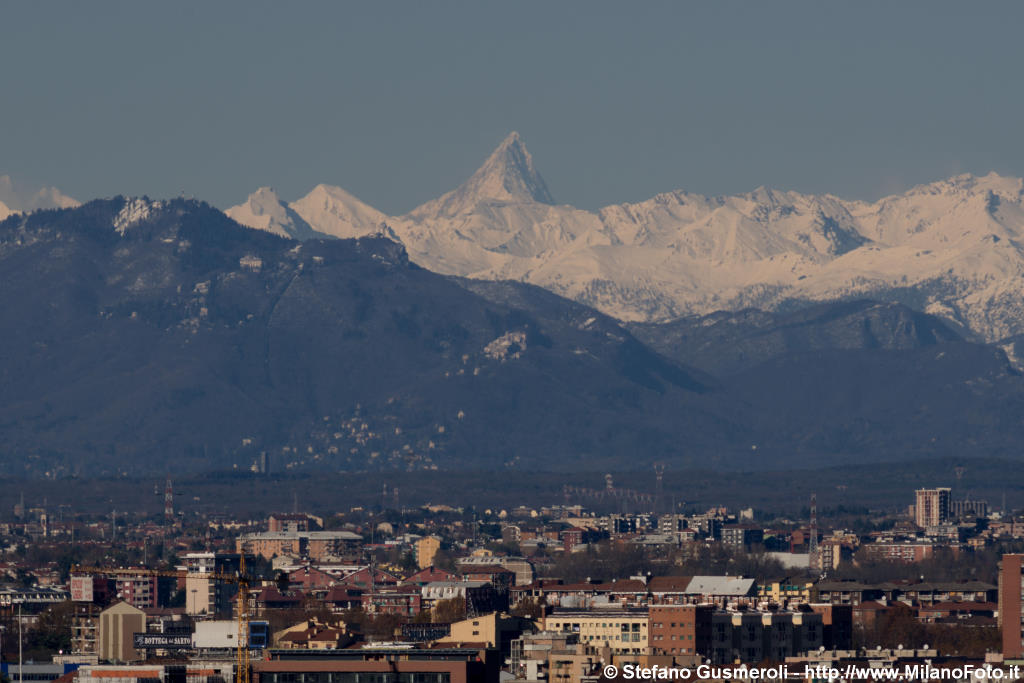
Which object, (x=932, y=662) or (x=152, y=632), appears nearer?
(x=932, y=662)

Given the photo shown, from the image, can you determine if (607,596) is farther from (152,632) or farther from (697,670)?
(697,670)

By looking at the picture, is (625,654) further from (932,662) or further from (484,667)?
(484,667)

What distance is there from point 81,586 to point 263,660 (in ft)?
321

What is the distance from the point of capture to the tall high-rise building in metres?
126

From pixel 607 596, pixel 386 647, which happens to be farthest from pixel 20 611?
pixel 386 647

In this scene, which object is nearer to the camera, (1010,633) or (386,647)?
(386,647)

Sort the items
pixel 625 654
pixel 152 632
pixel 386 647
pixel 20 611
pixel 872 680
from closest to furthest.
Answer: pixel 872 680 < pixel 386 647 < pixel 625 654 < pixel 152 632 < pixel 20 611

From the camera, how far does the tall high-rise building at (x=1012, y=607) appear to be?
414 ft

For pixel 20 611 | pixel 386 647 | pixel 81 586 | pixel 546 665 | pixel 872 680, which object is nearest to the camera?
pixel 872 680

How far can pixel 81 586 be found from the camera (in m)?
189

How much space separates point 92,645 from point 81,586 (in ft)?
183

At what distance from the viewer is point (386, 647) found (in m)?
104

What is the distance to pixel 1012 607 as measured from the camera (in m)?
134

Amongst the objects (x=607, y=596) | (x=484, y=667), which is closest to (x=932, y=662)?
(x=484, y=667)
